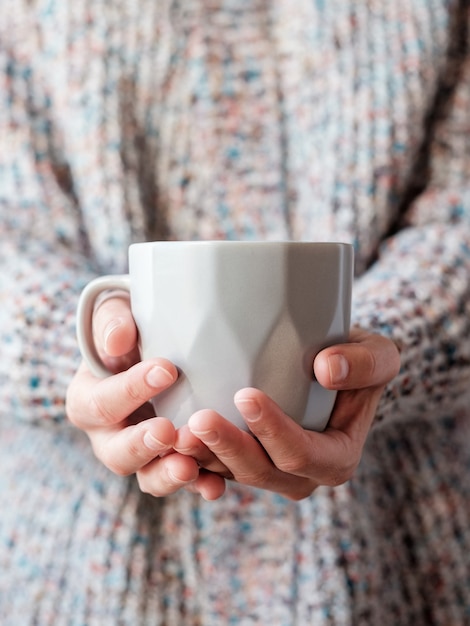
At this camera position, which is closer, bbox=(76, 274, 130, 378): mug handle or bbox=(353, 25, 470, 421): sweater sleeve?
bbox=(76, 274, 130, 378): mug handle

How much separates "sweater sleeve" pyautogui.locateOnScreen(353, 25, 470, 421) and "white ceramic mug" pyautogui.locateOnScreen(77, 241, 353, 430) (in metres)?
0.15

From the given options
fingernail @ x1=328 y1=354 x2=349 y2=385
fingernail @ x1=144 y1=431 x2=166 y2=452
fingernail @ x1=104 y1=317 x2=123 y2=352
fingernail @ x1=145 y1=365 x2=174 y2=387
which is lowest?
fingernail @ x1=144 y1=431 x2=166 y2=452

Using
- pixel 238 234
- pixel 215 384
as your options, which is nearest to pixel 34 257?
pixel 238 234

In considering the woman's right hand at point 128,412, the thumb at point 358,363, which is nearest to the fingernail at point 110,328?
the woman's right hand at point 128,412

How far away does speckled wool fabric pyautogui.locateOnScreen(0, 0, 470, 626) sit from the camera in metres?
0.63

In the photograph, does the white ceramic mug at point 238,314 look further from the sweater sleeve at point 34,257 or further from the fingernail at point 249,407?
the sweater sleeve at point 34,257

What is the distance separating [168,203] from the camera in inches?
29.0

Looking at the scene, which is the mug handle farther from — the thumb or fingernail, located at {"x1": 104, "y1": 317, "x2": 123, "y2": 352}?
the thumb

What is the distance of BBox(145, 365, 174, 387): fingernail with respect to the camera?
43cm

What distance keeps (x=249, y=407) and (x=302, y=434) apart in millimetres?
54

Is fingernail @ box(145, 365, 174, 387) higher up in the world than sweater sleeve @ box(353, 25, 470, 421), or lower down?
higher up

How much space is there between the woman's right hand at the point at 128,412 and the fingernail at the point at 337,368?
0.09 meters

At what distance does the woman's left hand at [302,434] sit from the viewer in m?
0.43

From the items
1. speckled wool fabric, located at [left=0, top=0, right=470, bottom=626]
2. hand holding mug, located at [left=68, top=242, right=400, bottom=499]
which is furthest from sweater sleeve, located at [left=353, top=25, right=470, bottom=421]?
hand holding mug, located at [left=68, top=242, right=400, bottom=499]
